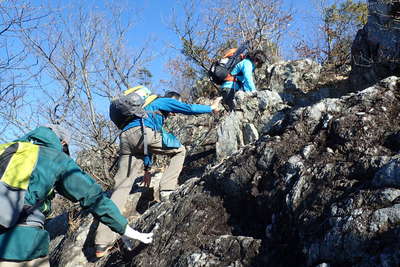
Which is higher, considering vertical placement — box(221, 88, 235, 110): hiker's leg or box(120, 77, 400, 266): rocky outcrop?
box(221, 88, 235, 110): hiker's leg

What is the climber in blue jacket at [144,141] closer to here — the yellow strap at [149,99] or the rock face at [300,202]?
the yellow strap at [149,99]

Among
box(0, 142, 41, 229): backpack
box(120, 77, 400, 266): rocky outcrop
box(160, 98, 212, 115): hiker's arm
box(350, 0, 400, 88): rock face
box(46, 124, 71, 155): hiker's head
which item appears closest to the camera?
box(120, 77, 400, 266): rocky outcrop

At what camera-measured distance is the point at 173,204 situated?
3885 millimetres

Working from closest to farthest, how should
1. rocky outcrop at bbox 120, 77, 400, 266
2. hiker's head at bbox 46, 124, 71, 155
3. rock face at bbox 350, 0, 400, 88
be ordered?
rocky outcrop at bbox 120, 77, 400, 266 < hiker's head at bbox 46, 124, 71, 155 < rock face at bbox 350, 0, 400, 88

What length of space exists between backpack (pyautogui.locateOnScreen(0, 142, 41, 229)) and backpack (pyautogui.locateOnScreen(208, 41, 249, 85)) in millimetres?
4619

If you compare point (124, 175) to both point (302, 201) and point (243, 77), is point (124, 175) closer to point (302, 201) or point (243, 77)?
point (302, 201)

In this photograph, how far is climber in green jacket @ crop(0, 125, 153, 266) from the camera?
2270 millimetres

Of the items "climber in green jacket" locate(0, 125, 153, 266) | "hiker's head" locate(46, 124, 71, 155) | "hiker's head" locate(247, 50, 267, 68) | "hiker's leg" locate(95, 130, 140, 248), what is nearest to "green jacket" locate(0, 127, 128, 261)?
"climber in green jacket" locate(0, 125, 153, 266)

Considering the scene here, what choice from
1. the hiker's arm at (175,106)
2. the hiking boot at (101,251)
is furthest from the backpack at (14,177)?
the hiker's arm at (175,106)

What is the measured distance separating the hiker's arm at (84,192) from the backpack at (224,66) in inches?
172

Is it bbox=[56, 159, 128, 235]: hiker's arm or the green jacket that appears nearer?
the green jacket

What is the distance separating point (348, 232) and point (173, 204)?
7.50 ft

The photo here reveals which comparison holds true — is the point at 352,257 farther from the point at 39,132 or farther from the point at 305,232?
the point at 39,132

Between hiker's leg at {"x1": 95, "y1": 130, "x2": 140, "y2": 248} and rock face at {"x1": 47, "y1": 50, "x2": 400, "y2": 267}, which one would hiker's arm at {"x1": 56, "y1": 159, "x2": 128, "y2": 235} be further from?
hiker's leg at {"x1": 95, "y1": 130, "x2": 140, "y2": 248}
